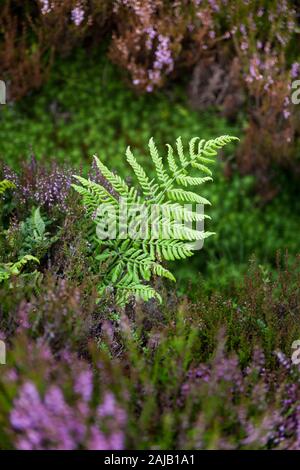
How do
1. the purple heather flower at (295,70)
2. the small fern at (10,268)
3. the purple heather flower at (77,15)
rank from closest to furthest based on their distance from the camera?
1. the small fern at (10,268)
2. the purple heather flower at (77,15)
3. the purple heather flower at (295,70)

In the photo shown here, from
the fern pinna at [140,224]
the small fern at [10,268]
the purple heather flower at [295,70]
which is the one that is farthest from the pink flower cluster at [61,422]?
the purple heather flower at [295,70]

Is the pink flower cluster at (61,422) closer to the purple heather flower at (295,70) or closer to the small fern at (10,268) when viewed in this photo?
the small fern at (10,268)

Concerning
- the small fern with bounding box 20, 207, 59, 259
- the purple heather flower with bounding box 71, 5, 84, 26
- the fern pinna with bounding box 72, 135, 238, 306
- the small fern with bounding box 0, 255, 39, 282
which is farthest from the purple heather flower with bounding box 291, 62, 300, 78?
the small fern with bounding box 0, 255, 39, 282

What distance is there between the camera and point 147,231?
111 inches

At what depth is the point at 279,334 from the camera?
95.7 inches

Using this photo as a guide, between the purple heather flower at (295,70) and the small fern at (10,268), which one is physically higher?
the purple heather flower at (295,70)

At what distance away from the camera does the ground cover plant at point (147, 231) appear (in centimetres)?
196

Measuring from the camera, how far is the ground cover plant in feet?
6.45

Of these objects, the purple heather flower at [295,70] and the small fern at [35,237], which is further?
the purple heather flower at [295,70]

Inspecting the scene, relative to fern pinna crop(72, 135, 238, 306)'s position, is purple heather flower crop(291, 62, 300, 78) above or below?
above

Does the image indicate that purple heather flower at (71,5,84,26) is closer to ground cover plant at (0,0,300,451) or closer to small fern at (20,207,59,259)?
ground cover plant at (0,0,300,451)

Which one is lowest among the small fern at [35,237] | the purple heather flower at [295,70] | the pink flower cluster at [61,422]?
the pink flower cluster at [61,422]
